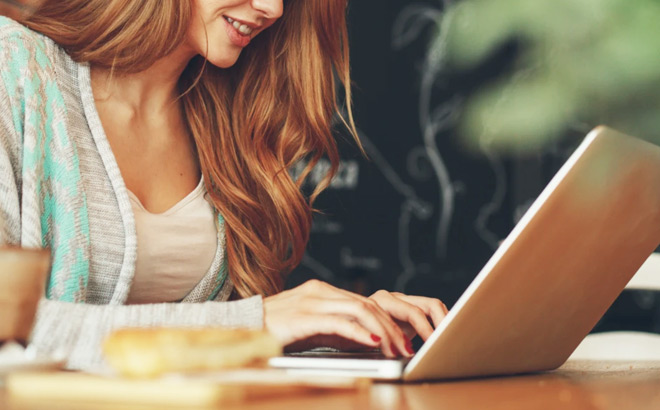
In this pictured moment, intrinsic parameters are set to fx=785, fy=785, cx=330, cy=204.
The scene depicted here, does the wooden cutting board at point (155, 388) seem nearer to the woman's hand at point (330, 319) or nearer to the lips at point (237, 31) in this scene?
the woman's hand at point (330, 319)

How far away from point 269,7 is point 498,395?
1.02 meters

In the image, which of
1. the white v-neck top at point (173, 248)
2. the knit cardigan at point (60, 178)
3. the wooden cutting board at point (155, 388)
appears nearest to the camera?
the wooden cutting board at point (155, 388)

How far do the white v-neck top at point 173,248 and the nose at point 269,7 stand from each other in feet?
1.17

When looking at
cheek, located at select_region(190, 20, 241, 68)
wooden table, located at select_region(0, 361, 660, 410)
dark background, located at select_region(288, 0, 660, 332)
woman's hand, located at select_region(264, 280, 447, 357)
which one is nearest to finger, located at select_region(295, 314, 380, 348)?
woman's hand, located at select_region(264, 280, 447, 357)

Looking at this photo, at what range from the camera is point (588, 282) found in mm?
785

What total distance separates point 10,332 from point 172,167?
3.47 ft

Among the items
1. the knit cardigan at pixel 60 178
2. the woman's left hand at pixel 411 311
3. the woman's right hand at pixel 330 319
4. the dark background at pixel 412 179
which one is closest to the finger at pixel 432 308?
the woman's left hand at pixel 411 311

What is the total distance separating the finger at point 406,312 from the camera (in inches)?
39.0

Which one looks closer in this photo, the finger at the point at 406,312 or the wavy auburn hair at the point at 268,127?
the finger at the point at 406,312

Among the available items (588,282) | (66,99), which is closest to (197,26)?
(66,99)

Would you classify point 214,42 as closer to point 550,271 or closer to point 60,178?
point 60,178

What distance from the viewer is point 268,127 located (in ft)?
5.54

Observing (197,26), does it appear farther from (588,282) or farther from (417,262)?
(417,262)

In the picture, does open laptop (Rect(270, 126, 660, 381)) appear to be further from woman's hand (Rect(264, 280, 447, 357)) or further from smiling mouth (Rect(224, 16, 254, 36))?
smiling mouth (Rect(224, 16, 254, 36))
